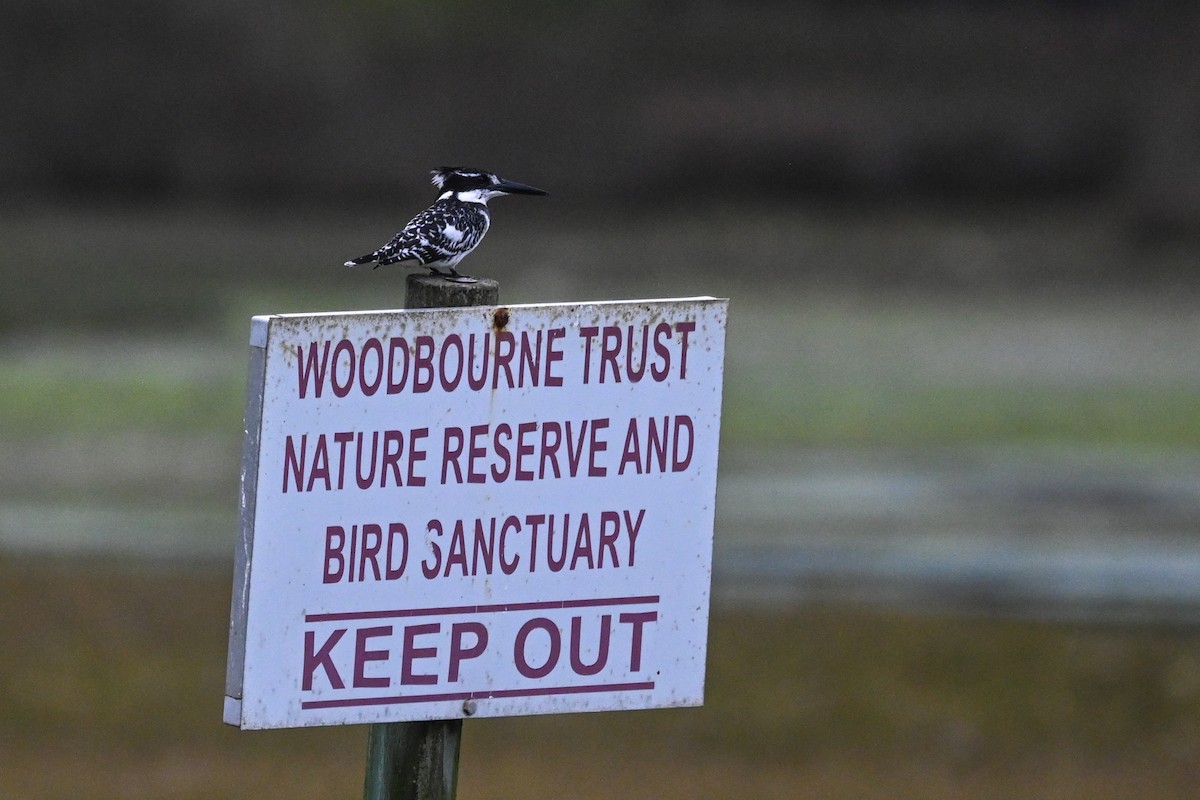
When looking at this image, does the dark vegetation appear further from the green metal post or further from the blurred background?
the green metal post

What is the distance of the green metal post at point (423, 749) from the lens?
11.7 feet

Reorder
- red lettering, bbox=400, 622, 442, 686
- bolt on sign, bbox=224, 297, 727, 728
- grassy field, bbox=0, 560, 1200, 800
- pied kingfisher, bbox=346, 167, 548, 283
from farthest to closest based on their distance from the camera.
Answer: grassy field, bbox=0, 560, 1200, 800 → pied kingfisher, bbox=346, 167, 548, 283 → red lettering, bbox=400, 622, 442, 686 → bolt on sign, bbox=224, 297, 727, 728

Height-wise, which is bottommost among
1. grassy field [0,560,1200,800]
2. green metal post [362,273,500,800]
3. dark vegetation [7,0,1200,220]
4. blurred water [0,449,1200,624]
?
green metal post [362,273,500,800]

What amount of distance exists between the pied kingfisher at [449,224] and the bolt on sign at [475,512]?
112cm

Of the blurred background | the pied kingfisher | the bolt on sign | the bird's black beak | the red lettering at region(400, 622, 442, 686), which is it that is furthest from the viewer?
the blurred background

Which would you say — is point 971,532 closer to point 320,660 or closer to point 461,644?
point 461,644

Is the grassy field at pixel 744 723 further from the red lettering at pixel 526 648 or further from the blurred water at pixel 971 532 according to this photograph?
the red lettering at pixel 526 648

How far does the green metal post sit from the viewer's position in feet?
11.7

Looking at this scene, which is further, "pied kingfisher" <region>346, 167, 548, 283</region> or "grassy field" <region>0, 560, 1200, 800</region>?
"grassy field" <region>0, 560, 1200, 800</region>

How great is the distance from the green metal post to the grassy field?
4612 mm

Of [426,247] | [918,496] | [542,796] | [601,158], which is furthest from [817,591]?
[601,158]

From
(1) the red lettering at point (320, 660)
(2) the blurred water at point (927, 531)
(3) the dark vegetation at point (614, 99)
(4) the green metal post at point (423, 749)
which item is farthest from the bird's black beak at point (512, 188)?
(3) the dark vegetation at point (614, 99)

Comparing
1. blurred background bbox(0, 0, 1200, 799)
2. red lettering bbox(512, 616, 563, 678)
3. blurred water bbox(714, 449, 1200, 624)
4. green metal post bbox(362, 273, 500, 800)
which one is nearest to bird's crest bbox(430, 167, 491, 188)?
green metal post bbox(362, 273, 500, 800)

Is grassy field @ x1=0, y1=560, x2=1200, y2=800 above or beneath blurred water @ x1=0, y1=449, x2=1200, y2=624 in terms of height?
beneath
